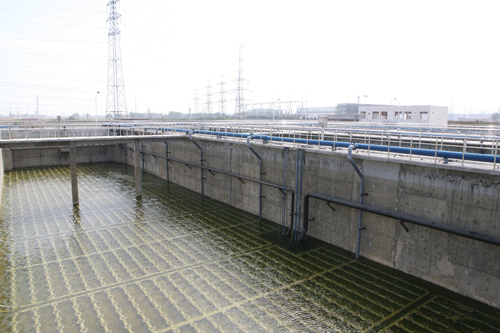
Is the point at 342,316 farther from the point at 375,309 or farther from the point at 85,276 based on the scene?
the point at 85,276

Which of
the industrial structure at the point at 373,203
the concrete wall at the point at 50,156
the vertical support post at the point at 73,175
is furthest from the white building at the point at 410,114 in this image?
the vertical support post at the point at 73,175

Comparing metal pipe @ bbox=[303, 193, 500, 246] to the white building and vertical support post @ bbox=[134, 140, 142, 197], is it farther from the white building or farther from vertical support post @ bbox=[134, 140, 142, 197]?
the white building

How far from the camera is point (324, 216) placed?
519 inches

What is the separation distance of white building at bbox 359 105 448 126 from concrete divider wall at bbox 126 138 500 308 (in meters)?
30.9

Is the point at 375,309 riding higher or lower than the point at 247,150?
lower

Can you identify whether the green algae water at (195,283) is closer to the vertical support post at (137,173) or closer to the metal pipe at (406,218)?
the metal pipe at (406,218)

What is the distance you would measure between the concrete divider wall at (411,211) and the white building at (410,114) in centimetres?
3088

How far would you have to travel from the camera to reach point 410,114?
44.7 m

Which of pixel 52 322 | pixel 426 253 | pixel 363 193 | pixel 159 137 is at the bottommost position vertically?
pixel 52 322

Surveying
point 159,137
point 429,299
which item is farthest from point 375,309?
point 159,137

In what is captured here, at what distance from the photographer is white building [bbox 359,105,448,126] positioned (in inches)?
1679

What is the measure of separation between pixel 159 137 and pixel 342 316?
15.6 m

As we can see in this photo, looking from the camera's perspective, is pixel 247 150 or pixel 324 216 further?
pixel 247 150

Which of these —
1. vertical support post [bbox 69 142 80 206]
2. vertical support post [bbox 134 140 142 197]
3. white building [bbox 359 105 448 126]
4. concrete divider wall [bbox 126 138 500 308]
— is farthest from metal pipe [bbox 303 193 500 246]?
white building [bbox 359 105 448 126]
